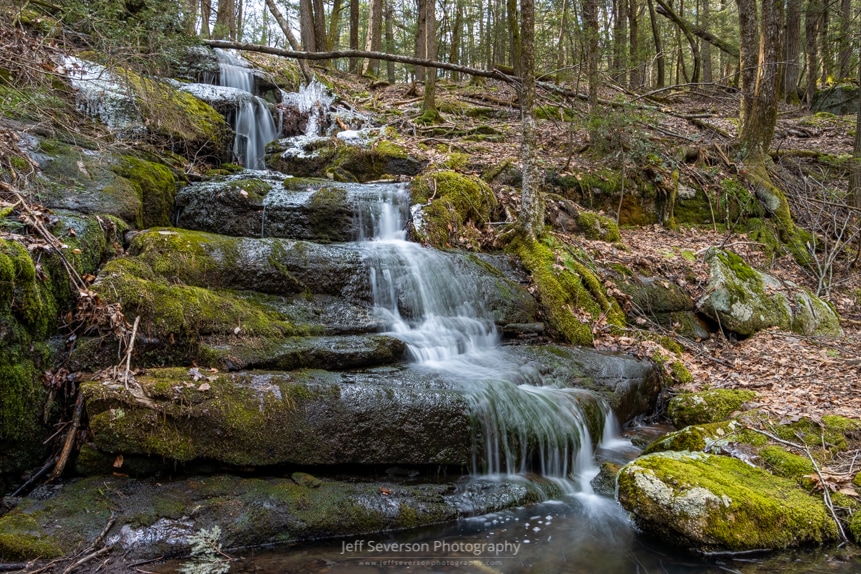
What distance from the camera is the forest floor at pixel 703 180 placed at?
249 inches

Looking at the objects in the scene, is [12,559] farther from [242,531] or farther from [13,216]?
[13,216]

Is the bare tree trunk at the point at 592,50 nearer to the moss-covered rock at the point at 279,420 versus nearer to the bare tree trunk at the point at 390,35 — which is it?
the moss-covered rock at the point at 279,420

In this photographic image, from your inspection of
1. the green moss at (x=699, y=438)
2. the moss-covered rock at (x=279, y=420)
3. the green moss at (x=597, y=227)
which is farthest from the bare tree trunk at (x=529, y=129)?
the moss-covered rock at (x=279, y=420)

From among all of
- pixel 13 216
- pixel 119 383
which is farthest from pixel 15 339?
pixel 13 216

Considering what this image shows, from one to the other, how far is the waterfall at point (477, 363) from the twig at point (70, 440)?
2931 mm

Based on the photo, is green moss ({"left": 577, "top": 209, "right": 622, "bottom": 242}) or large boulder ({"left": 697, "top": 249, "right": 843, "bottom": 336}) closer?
large boulder ({"left": 697, "top": 249, "right": 843, "bottom": 336})

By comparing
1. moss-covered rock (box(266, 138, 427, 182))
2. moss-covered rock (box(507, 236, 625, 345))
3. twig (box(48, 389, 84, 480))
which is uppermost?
moss-covered rock (box(266, 138, 427, 182))

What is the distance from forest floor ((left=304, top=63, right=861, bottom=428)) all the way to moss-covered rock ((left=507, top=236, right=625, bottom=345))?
12.9 inches

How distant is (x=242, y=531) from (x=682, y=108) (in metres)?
18.9

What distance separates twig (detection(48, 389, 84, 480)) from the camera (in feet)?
12.0

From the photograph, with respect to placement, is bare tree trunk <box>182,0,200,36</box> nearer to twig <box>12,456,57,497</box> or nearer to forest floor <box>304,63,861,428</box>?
forest floor <box>304,63,861,428</box>

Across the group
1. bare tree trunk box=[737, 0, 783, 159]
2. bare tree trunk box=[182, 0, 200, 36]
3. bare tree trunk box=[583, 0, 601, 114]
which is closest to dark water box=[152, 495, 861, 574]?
bare tree trunk box=[182, 0, 200, 36]

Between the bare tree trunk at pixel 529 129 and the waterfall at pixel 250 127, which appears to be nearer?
the bare tree trunk at pixel 529 129

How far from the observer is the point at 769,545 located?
356 centimetres
